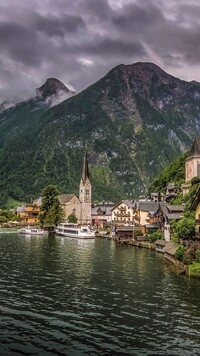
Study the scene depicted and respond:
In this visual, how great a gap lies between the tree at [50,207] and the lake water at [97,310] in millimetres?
103939

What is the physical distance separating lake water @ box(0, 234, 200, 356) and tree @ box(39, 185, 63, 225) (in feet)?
341

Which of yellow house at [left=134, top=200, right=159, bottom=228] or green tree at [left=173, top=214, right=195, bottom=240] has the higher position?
yellow house at [left=134, top=200, right=159, bottom=228]

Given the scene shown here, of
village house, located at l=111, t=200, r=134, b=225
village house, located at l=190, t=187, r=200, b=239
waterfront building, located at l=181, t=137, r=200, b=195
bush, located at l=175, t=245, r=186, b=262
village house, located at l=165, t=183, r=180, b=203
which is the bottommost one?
bush, located at l=175, t=245, r=186, b=262

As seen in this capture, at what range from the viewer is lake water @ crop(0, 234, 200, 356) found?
3078 centimetres

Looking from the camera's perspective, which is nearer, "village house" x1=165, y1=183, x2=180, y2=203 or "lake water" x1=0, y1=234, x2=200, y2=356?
"lake water" x1=0, y1=234, x2=200, y2=356

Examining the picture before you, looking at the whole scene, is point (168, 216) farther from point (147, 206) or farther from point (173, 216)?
point (147, 206)

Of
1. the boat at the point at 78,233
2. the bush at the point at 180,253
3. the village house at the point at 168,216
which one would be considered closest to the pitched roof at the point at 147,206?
the boat at the point at 78,233

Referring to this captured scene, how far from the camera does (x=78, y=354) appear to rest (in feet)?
94.9

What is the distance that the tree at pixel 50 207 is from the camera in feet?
572

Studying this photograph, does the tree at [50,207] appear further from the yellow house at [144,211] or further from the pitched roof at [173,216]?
the pitched roof at [173,216]

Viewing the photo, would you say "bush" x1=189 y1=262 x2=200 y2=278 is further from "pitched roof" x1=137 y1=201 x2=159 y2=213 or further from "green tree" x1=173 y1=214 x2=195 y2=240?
"pitched roof" x1=137 y1=201 x2=159 y2=213

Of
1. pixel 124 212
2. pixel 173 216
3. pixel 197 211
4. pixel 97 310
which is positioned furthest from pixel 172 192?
pixel 97 310

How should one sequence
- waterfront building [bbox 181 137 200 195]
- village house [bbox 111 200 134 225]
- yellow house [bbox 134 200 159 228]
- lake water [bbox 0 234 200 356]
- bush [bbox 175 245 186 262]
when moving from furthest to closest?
village house [bbox 111 200 134 225], yellow house [bbox 134 200 159 228], waterfront building [bbox 181 137 200 195], bush [bbox 175 245 186 262], lake water [bbox 0 234 200 356]

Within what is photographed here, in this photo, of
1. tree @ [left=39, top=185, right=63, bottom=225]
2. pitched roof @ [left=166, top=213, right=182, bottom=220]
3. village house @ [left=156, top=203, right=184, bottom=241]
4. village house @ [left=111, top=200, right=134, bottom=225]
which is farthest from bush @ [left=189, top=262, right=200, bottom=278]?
tree @ [left=39, top=185, right=63, bottom=225]
